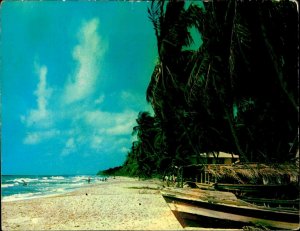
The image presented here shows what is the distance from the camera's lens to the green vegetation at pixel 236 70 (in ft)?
22.9

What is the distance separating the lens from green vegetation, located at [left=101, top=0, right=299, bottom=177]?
22.9 ft

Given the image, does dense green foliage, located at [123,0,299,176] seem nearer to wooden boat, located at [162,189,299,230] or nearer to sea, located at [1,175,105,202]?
wooden boat, located at [162,189,299,230]

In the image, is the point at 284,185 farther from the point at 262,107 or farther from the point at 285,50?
the point at 285,50

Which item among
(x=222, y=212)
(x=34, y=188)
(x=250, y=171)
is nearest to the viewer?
(x=222, y=212)

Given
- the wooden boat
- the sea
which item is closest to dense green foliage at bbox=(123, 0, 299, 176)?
the wooden boat

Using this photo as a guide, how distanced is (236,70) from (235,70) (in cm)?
7

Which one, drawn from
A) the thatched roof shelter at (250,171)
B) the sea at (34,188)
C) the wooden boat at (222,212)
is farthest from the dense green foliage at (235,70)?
the sea at (34,188)

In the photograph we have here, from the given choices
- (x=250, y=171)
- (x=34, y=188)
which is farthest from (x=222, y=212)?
(x=34, y=188)

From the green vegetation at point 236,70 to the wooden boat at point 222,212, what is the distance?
146 cm

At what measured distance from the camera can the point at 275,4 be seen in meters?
6.88

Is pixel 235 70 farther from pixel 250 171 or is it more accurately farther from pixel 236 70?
pixel 250 171

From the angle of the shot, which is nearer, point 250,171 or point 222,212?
point 222,212

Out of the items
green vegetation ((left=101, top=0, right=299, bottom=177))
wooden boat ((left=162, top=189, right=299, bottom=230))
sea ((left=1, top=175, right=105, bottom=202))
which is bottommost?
wooden boat ((left=162, top=189, right=299, bottom=230))

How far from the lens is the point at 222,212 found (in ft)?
21.6
